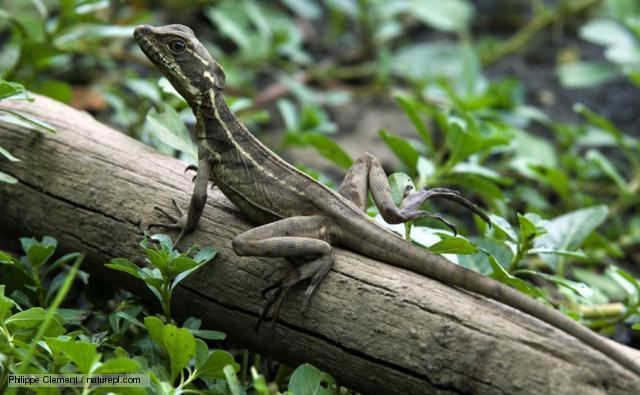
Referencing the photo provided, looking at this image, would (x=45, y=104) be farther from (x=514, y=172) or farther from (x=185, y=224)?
(x=514, y=172)

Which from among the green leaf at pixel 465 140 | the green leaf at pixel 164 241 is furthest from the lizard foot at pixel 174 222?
the green leaf at pixel 465 140

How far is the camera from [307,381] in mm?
3480

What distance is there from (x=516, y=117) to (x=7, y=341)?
558cm

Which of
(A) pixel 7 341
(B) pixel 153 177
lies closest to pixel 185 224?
(B) pixel 153 177

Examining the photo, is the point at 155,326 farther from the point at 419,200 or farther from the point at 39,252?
the point at 419,200

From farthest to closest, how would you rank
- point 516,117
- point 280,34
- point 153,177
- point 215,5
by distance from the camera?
point 215,5 → point 280,34 → point 516,117 → point 153,177

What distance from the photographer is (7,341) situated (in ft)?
11.1

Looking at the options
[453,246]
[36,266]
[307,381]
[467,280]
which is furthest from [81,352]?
[453,246]

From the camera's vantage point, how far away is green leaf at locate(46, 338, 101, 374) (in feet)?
9.85

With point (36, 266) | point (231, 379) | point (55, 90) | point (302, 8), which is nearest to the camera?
point (231, 379)

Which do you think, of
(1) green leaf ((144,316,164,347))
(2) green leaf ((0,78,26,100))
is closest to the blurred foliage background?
(2) green leaf ((0,78,26,100))

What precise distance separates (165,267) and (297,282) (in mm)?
666

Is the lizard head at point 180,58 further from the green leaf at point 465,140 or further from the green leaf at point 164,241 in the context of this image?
the green leaf at point 465,140

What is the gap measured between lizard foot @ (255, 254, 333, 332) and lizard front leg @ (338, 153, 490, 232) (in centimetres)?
56
